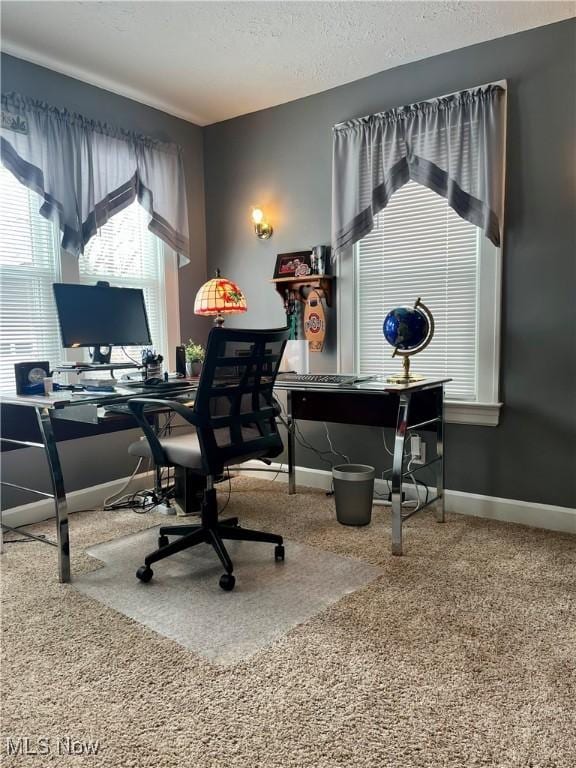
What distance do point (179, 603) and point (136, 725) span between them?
0.68m

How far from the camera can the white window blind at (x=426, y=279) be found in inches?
123

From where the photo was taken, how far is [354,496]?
9.73 feet

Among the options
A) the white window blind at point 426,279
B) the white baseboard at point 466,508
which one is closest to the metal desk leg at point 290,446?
the white baseboard at point 466,508

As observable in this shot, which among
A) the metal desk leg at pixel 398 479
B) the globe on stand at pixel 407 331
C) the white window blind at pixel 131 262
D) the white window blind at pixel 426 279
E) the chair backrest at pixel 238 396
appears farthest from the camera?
the white window blind at pixel 131 262

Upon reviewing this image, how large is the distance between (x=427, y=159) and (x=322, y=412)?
5.22 feet

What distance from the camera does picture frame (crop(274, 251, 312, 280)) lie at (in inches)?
143

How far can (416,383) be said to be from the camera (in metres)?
2.75

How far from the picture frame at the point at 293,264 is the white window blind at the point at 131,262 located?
832 millimetres

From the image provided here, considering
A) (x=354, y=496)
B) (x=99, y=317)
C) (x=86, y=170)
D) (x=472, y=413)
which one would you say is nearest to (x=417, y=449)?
(x=472, y=413)

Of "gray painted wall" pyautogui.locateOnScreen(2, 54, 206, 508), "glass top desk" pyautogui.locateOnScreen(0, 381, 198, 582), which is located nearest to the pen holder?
"glass top desk" pyautogui.locateOnScreen(0, 381, 198, 582)

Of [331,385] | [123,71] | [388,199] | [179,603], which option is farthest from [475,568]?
[123,71]

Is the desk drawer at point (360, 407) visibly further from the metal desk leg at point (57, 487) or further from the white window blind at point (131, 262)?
the metal desk leg at point (57, 487)

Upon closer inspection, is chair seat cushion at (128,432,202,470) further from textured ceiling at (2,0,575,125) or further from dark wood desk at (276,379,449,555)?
textured ceiling at (2,0,575,125)

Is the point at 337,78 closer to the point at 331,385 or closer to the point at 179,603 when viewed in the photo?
the point at 331,385
